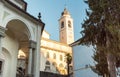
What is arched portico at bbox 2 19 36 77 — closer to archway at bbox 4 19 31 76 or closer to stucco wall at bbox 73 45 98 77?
archway at bbox 4 19 31 76

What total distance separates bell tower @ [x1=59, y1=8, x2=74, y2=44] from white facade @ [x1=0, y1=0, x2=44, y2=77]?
75.8 m

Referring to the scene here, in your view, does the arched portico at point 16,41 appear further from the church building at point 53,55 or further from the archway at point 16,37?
the church building at point 53,55

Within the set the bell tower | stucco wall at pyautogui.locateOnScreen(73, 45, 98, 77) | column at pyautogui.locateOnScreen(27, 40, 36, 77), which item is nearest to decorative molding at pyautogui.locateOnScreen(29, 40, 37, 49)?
column at pyautogui.locateOnScreen(27, 40, 36, 77)

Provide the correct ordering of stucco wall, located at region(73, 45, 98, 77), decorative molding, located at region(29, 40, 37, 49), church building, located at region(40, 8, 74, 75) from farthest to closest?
1. church building, located at region(40, 8, 74, 75)
2. stucco wall, located at region(73, 45, 98, 77)
3. decorative molding, located at region(29, 40, 37, 49)

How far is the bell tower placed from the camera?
321 ft

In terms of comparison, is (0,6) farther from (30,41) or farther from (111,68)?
(111,68)

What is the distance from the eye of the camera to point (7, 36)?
1961 cm

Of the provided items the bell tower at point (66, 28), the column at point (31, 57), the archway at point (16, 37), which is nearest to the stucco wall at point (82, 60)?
the archway at point (16, 37)

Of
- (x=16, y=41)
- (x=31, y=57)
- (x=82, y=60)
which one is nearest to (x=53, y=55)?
(x=82, y=60)

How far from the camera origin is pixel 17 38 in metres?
20.6

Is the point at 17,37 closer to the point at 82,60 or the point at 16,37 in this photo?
the point at 16,37

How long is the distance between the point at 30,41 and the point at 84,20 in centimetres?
472

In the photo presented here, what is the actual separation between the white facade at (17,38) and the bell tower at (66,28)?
7584 cm

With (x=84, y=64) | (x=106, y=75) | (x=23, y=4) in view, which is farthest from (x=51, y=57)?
(x=106, y=75)
